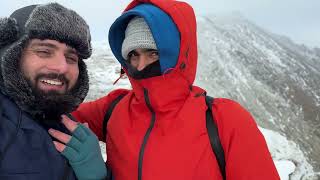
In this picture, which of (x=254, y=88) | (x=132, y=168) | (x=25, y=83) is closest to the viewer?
(x=25, y=83)

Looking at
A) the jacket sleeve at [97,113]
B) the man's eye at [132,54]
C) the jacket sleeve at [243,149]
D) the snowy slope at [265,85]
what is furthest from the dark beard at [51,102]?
the snowy slope at [265,85]

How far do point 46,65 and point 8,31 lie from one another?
1.51ft

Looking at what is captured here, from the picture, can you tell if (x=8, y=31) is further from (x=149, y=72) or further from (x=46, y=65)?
(x=149, y=72)

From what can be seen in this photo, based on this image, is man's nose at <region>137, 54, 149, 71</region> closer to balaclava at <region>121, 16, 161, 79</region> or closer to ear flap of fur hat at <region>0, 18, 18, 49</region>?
balaclava at <region>121, 16, 161, 79</region>

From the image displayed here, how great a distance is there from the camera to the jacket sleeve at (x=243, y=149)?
3.97 meters

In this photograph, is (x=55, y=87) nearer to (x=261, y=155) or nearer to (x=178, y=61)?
(x=178, y=61)

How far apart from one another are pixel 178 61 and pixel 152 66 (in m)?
0.28

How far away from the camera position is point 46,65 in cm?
402

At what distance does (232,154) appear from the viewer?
399 cm

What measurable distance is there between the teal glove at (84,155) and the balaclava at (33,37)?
0.98ft

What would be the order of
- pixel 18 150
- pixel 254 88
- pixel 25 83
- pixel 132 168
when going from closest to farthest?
pixel 18 150 → pixel 25 83 → pixel 132 168 → pixel 254 88

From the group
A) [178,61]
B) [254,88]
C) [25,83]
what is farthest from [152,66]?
[254,88]

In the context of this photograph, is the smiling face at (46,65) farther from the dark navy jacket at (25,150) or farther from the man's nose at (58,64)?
the dark navy jacket at (25,150)

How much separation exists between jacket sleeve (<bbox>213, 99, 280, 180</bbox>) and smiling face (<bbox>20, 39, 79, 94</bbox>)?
63.6 inches
